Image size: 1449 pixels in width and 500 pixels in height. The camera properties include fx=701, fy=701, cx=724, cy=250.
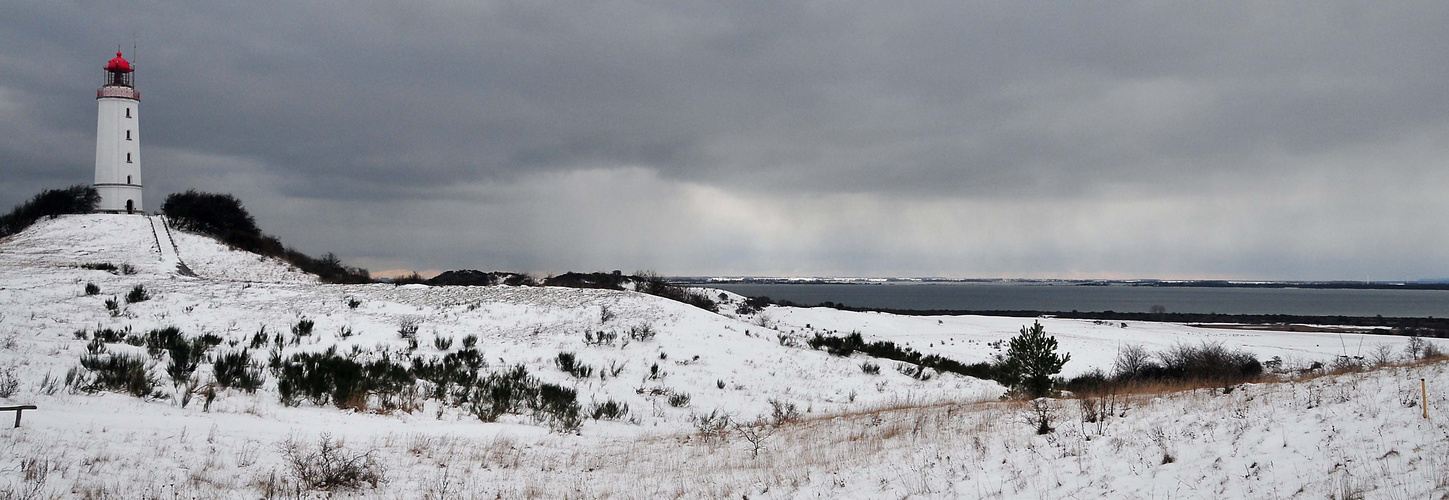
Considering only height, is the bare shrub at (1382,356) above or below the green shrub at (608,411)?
above

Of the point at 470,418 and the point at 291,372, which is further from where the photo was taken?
the point at 291,372

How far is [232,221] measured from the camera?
45.2m

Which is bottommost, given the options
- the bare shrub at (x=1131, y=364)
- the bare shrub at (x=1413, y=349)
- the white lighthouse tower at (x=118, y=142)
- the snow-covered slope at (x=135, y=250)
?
the bare shrub at (x=1131, y=364)

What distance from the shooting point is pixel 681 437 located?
1250cm

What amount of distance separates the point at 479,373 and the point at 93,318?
9980 millimetres

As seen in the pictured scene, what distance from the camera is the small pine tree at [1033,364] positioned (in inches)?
585

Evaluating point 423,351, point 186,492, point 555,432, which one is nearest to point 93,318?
point 423,351

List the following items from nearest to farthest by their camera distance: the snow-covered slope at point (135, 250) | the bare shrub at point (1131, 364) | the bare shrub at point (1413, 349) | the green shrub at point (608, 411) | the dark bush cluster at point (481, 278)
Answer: the green shrub at point (608, 411), the bare shrub at point (1413, 349), the bare shrub at point (1131, 364), the snow-covered slope at point (135, 250), the dark bush cluster at point (481, 278)

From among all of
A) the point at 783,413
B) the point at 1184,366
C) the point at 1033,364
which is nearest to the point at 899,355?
the point at 1184,366

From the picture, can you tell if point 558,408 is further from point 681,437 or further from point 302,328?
point 302,328

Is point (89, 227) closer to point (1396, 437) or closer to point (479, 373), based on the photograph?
point (479, 373)

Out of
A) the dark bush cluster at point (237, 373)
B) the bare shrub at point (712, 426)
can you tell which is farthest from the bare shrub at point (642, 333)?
the dark bush cluster at point (237, 373)

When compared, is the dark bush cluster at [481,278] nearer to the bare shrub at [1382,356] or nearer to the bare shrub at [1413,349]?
the bare shrub at [1382,356]

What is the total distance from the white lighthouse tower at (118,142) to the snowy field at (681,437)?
28.6m
